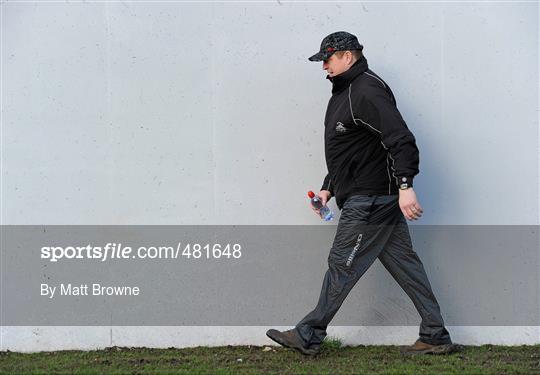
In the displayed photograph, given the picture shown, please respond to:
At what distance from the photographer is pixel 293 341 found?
16.6ft

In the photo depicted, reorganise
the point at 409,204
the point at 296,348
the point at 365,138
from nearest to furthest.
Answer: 1. the point at 409,204
2. the point at 365,138
3. the point at 296,348

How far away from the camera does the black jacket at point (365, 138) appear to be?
189 inches

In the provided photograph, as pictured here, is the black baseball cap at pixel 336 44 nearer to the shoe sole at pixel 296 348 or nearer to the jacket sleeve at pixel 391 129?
the jacket sleeve at pixel 391 129

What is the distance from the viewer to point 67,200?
219 inches

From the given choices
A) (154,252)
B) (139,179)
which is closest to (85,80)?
(139,179)

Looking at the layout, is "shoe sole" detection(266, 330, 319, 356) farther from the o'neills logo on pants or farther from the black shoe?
the o'neills logo on pants

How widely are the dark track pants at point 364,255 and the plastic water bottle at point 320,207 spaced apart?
28 cm

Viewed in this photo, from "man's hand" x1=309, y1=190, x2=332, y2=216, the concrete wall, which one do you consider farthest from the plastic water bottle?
the concrete wall

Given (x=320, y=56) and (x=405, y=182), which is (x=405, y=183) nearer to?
(x=405, y=182)

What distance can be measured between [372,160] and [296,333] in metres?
1.14

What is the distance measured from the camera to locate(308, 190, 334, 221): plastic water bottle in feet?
17.3

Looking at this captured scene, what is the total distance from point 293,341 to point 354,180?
1.04 meters

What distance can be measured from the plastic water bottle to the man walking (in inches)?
7.4

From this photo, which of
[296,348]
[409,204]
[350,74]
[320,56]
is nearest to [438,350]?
[296,348]
